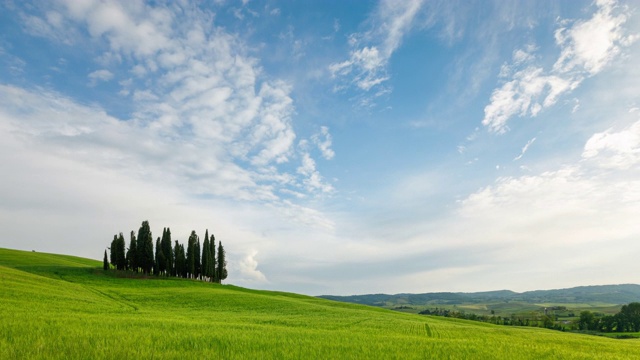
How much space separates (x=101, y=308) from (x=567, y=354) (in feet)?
113

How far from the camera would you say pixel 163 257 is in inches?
3703

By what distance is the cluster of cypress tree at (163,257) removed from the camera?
92.8 metres

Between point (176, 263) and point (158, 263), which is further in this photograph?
point (176, 263)

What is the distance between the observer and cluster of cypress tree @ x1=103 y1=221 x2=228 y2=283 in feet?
305

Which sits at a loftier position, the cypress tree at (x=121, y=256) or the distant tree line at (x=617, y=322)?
the cypress tree at (x=121, y=256)

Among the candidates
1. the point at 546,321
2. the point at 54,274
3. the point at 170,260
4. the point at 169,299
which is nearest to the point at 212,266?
the point at 170,260

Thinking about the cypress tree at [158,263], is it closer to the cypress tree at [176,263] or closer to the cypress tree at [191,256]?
the cypress tree at [176,263]

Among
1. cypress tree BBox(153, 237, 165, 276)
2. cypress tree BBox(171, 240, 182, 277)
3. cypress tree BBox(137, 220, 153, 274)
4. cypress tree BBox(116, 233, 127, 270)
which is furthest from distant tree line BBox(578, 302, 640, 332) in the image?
cypress tree BBox(116, 233, 127, 270)

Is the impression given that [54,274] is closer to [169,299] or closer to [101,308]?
[169,299]

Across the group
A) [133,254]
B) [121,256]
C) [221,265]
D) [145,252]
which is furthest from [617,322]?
Result: [121,256]

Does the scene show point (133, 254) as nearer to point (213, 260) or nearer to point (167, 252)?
point (167, 252)

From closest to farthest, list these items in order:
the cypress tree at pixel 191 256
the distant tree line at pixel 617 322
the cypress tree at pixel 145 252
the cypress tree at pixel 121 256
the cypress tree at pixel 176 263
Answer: the cypress tree at pixel 145 252 < the cypress tree at pixel 121 256 < the cypress tree at pixel 176 263 < the cypress tree at pixel 191 256 < the distant tree line at pixel 617 322

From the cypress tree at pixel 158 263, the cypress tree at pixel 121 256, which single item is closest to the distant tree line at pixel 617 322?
the cypress tree at pixel 158 263

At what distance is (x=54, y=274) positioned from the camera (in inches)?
2894
